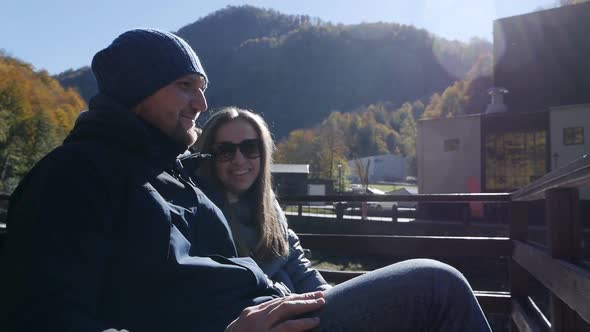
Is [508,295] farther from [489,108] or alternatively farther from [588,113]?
[489,108]

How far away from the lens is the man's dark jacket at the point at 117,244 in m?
1.14

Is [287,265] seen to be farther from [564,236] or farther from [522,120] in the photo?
[522,120]

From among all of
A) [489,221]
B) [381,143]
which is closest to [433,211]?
[489,221]

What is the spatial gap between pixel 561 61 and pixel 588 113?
6100mm

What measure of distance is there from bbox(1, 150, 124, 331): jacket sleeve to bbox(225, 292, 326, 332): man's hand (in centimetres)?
32

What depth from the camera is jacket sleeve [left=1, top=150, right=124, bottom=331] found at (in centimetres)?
112

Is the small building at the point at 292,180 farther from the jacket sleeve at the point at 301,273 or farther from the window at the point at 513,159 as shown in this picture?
the jacket sleeve at the point at 301,273

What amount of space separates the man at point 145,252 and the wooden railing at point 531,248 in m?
0.56

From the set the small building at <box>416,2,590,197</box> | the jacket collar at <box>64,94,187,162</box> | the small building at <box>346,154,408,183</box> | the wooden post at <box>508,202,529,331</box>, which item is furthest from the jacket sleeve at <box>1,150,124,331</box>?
the small building at <box>346,154,408,183</box>

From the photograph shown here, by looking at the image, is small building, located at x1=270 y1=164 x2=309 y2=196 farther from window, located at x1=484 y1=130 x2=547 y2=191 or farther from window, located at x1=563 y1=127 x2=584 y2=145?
window, located at x1=563 y1=127 x2=584 y2=145

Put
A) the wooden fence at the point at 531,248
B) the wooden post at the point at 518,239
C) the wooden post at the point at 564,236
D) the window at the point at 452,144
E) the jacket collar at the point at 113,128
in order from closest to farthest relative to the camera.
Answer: the jacket collar at the point at 113,128, the wooden fence at the point at 531,248, the wooden post at the point at 564,236, the wooden post at the point at 518,239, the window at the point at 452,144

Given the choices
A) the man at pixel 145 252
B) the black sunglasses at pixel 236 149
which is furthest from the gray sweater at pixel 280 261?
the man at pixel 145 252

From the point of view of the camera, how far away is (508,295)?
361cm

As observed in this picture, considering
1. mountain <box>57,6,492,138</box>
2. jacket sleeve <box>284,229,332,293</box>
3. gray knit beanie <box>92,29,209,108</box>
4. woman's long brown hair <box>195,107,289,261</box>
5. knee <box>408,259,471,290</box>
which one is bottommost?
jacket sleeve <box>284,229,332,293</box>
